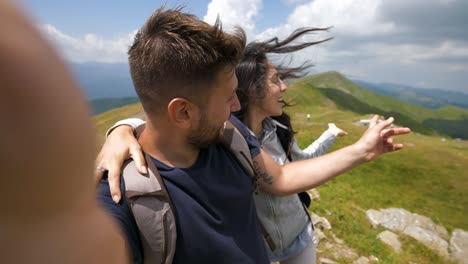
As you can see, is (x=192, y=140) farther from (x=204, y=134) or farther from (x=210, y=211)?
(x=210, y=211)

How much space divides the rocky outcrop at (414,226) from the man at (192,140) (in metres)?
12.1

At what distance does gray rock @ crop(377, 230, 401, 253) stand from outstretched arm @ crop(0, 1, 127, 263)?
474 inches

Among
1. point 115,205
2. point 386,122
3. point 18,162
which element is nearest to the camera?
point 18,162

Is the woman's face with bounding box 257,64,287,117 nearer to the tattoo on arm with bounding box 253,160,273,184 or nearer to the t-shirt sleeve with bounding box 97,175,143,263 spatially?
the tattoo on arm with bounding box 253,160,273,184

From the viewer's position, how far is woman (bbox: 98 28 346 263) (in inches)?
158

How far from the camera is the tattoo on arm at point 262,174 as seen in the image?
336 cm

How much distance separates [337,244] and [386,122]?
22.7 ft

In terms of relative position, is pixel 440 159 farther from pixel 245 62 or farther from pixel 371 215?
pixel 245 62

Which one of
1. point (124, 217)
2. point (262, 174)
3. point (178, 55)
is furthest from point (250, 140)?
point (124, 217)

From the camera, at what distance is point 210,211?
2.58 metres

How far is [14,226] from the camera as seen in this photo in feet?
1.78

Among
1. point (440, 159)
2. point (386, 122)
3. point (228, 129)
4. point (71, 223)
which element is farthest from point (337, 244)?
point (440, 159)

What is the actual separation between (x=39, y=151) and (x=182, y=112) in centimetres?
205

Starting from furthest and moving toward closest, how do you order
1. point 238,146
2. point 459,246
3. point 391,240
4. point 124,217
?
1. point 459,246
2. point 391,240
3. point 238,146
4. point 124,217
